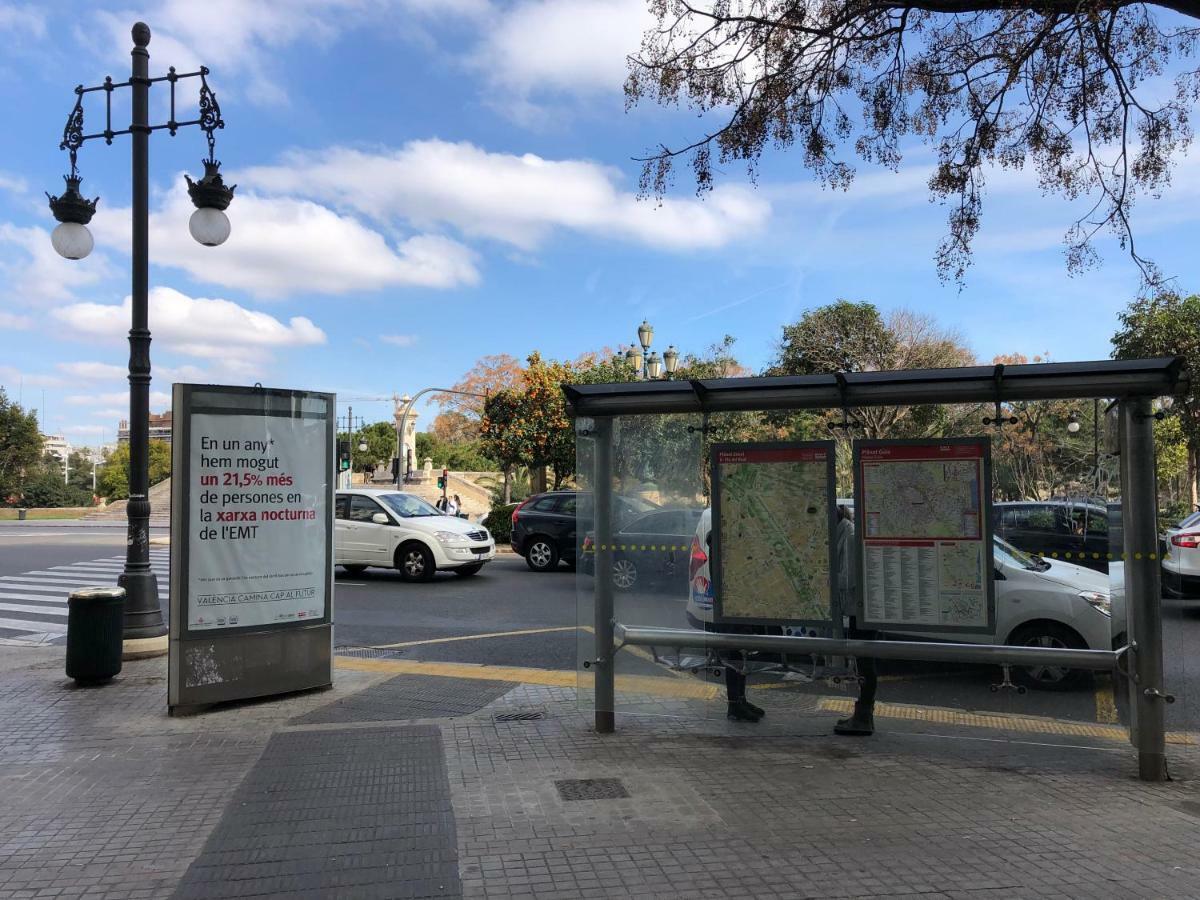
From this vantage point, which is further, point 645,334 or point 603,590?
point 645,334

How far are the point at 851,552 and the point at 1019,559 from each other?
1.79 m

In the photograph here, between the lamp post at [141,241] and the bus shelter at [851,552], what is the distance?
5135 mm

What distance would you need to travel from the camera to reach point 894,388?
5.43 m

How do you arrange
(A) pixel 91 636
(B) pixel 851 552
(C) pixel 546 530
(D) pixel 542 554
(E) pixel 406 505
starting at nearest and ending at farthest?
(B) pixel 851 552, (A) pixel 91 636, (E) pixel 406 505, (C) pixel 546 530, (D) pixel 542 554

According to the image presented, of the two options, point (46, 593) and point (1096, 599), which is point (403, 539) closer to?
point (46, 593)

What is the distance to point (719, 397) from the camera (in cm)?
569

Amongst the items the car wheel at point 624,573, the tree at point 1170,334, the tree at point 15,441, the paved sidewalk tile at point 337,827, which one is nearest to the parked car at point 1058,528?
the car wheel at point 624,573

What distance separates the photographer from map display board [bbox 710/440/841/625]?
5832 millimetres

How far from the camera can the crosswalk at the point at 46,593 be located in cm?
1137

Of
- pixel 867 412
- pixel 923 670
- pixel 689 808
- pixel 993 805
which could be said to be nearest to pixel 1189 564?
pixel 923 670

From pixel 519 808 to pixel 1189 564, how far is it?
10909 mm

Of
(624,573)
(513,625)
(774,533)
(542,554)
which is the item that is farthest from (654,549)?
(542,554)

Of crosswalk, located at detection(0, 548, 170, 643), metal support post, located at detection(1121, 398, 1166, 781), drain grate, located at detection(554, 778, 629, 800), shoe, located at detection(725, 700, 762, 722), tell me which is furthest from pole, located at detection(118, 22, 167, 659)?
metal support post, located at detection(1121, 398, 1166, 781)

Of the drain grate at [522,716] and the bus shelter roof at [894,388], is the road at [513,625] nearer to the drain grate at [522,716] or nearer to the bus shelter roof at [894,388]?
the drain grate at [522,716]
